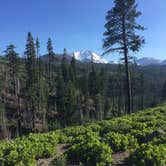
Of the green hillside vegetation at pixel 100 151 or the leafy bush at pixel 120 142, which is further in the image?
the leafy bush at pixel 120 142

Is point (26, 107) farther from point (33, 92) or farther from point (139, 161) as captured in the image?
point (139, 161)

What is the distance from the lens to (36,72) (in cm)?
5991

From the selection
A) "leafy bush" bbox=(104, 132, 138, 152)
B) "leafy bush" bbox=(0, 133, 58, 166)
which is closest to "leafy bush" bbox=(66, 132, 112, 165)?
"leafy bush" bbox=(104, 132, 138, 152)

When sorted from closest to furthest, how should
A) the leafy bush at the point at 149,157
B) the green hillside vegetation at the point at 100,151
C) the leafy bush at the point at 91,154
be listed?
the leafy bush at the point at 149,157 → the green hillside vegetation at the point at 100,151 → the leafy bush at the point at 91,154

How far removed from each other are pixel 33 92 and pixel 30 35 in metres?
14.4

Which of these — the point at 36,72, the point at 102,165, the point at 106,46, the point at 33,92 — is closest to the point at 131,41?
the point at 106,46

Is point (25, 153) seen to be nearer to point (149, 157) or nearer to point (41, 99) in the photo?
point (149, 157)

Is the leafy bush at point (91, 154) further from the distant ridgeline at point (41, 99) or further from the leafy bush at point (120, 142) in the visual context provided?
the distant ridgeline at point (41, 99)

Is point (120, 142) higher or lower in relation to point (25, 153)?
higher

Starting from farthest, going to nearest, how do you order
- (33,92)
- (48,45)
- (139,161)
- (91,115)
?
(91,115)
(48,45)
(33,92)
(139,161)

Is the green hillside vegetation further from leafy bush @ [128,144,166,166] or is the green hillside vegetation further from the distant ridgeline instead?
the distant ridgeline

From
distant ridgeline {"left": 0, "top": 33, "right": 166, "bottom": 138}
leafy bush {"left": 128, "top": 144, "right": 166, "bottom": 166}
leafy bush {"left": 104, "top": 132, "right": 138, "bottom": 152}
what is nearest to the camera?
leafy bush {"left": 128, "top": 144, "right": 166, "bottom": 166}

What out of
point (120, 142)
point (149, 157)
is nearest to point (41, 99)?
point (120, 142)

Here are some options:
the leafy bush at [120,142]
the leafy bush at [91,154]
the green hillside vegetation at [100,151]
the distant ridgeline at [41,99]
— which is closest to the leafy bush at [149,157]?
the green hillside vegetation at [100,151]
